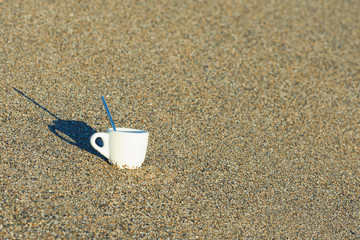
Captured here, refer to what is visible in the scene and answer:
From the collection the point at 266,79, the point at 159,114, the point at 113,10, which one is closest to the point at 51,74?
the point at 159,114

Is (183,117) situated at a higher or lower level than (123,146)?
higher

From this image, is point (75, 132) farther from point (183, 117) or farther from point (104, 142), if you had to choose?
point (183, 117)

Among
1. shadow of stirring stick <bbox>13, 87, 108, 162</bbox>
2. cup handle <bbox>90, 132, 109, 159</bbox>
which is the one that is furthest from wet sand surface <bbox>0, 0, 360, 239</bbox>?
cup handle <bbox>90, 132, 109, 159</bbox>

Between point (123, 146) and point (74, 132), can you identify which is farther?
point (74, 132)

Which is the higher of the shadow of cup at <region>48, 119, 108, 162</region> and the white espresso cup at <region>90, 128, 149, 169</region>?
the shadow of cup at <region>48, 119, 108, 162</region>

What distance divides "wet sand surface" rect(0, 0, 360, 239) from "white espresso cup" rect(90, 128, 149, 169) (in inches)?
4.2

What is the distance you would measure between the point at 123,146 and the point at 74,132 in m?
0.71

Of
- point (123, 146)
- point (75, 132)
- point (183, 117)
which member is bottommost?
A: point (123, 146)

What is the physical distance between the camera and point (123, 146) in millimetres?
3113

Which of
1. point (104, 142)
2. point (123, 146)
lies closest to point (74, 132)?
Result: point (104, 142)

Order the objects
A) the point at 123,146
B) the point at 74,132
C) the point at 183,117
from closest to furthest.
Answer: the point at 123,146
the point at 74,132
the point at 183,117

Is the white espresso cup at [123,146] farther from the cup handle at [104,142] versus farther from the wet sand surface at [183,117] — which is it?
the wet sand surface at [183,117]

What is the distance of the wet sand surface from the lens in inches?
116

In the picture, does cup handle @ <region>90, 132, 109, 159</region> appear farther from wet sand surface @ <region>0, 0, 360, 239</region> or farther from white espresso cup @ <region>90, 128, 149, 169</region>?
wet sand surface @ <region>0, 0, 360, 239</region>
